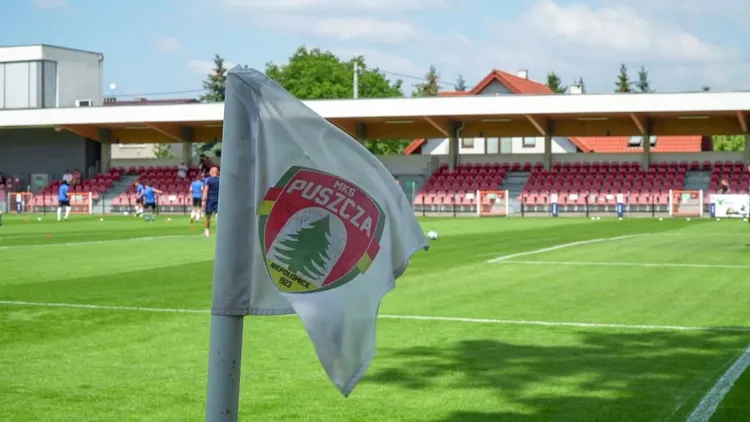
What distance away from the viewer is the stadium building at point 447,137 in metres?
56.2

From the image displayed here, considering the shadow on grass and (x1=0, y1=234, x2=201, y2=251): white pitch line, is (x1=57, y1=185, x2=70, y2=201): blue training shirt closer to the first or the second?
(x1=0, y1=234, x2=201, y2=251): white pitch line

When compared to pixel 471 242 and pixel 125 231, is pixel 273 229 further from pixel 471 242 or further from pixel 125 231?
pixel 125 231

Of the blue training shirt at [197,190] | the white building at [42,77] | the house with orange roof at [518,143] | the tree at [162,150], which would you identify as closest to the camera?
the blue training shirt at [197,190]

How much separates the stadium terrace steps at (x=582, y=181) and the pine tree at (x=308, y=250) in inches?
2043

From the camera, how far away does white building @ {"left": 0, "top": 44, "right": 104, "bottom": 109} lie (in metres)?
70.6

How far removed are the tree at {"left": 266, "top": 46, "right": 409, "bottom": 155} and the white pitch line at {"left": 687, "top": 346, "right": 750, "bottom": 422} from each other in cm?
10115

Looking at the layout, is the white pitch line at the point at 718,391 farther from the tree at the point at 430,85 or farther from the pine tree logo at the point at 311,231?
the tree at the point at 430,85

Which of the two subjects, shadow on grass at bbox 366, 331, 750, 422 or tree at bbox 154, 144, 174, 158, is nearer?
shadow on grass at bbox 366, 331, 750, 422

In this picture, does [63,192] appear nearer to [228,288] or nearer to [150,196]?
[150,196]

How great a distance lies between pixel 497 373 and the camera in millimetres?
9055

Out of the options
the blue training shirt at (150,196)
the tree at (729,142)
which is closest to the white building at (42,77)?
the blue training shirt at (150,196)

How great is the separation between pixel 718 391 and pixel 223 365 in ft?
17.6

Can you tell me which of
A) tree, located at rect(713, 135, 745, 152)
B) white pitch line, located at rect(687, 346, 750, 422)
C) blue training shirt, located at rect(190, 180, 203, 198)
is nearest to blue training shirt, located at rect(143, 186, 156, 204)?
blue training shirt, located at rect(190, 180, 203, 198)

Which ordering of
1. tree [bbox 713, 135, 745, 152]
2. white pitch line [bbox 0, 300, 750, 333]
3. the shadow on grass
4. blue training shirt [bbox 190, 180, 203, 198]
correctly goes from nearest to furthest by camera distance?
1. the shadow on grass
2. white pitch line [bbox 0, 300, 750, 333]
3. blue training shirt [bbox 190, 180, 203, 198]
4. tree [bbox 713, 135, 745, 152]
